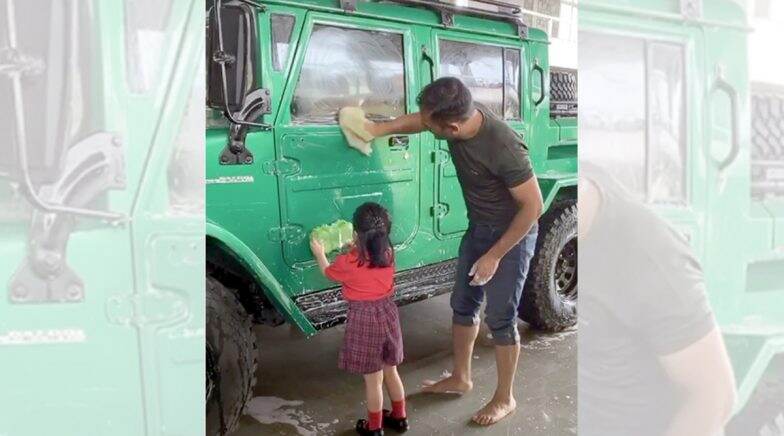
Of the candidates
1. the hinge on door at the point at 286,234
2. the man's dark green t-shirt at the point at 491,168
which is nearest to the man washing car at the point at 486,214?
the man's dark green t-shirt at the point at 491,168

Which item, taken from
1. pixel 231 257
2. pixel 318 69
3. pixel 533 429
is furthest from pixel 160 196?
pixel 533 429

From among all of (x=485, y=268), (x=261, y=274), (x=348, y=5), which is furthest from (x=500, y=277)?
(x=348, y=5)

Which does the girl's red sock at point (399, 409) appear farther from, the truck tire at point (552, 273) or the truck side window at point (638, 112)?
the truck side window at point (638, 112)

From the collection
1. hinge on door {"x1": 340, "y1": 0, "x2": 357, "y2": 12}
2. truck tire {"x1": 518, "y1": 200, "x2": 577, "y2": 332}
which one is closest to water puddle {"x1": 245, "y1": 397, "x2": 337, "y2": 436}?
truck tire {"x1": 518, "y1": 200, "x2": 577, "y2": 332}

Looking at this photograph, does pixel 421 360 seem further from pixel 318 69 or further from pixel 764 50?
pixel 764 50

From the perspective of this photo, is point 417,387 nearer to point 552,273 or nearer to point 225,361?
point 552,273

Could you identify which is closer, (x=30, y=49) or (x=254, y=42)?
(x=30, y=49)

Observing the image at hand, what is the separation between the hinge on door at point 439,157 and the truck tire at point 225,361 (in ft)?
4.91

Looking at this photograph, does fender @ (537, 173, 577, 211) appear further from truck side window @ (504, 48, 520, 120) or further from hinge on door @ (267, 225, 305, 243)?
hinge on door @ (267, 225, 305, 243)

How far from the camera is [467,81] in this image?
392 cm

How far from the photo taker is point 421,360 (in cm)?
401

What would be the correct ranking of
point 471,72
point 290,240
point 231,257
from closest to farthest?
point 231,257 < point 290,240 < point 471,72

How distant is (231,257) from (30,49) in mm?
1592

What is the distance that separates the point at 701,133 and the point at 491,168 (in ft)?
5.47
